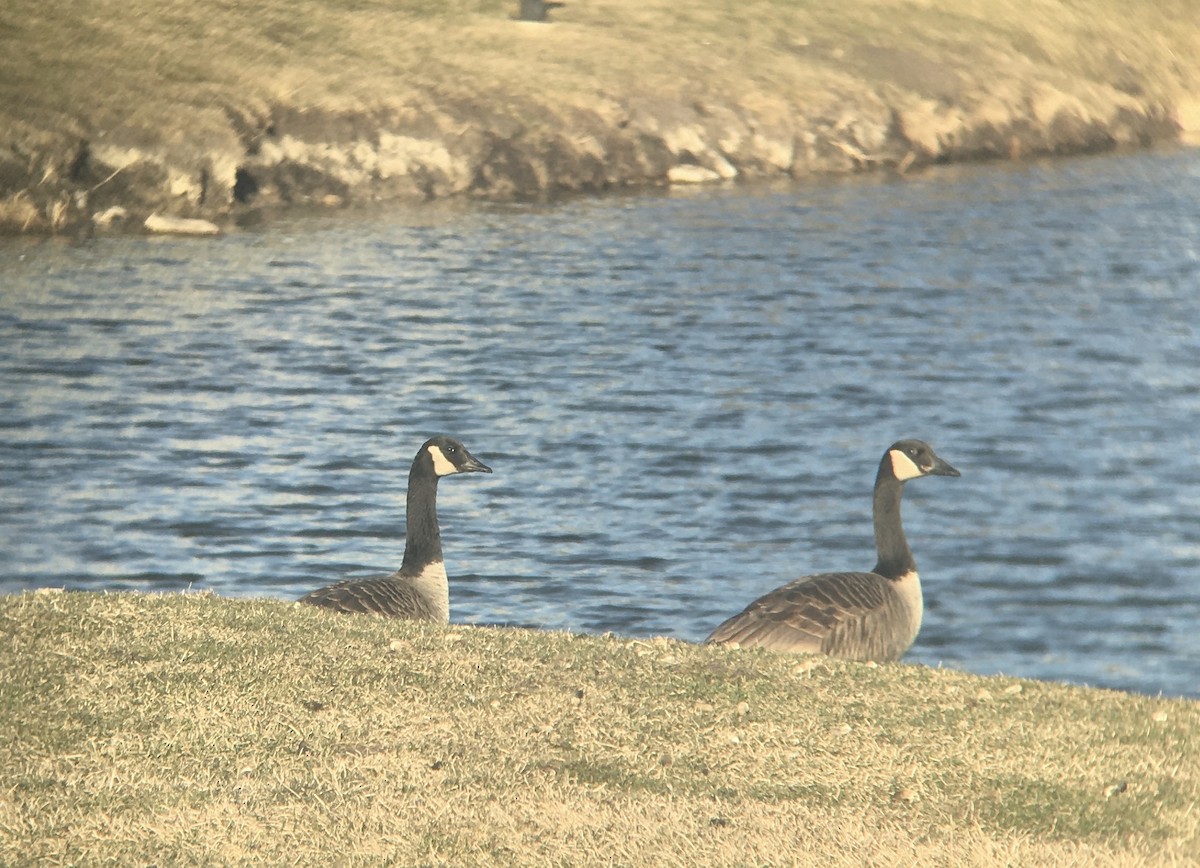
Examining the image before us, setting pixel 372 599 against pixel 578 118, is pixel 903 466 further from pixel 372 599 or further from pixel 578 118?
pixel 578 118

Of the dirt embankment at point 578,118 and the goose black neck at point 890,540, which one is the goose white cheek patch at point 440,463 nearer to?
the goose black neck at point 890,540

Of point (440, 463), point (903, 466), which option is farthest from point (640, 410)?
point (903, 466)

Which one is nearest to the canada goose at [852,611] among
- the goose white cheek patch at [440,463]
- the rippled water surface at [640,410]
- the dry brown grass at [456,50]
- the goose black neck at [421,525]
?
the rippled water surface at [640,410]

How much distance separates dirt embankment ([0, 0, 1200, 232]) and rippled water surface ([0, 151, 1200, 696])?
2.15 metres

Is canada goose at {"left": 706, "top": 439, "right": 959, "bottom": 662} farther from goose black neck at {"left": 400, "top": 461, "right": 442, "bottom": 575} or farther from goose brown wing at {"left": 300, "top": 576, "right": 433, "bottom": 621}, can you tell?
goose black neck at {"left": 400, "top": 461, "right": 442, "bottom": 575}

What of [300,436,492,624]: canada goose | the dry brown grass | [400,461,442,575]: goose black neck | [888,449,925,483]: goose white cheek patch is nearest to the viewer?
[300,436,492,624]: canada goose

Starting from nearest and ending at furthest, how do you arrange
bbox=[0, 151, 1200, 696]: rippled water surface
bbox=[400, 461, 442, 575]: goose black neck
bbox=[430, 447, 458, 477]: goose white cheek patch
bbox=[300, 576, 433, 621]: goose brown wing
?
bbox=[300, 576, 433, 621]: goose brown wing → bbox=[400, 461, 442, 575]: goose black neck → bbox=[430, 447, 458, 477]: goose white cheek patch → bbox=[0, 151, 1200, 696]: rippled water surface

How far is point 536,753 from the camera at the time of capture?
33.8ft

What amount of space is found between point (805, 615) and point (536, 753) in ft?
14.9

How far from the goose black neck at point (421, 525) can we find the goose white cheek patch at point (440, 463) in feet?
0.20

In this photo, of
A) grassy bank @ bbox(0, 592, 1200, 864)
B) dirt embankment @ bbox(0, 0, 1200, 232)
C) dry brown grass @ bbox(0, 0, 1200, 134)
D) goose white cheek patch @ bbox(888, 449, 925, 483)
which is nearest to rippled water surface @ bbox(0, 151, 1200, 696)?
goose white cheek patch @ bbox(888, 449, 925, 483)

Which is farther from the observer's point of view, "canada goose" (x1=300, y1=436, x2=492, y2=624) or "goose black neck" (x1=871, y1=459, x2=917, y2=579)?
"goose black neck" (x1=871, y1=459, x2=917, y2=579)

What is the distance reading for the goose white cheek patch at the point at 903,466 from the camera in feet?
57.1

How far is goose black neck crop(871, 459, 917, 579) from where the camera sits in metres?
16.5
